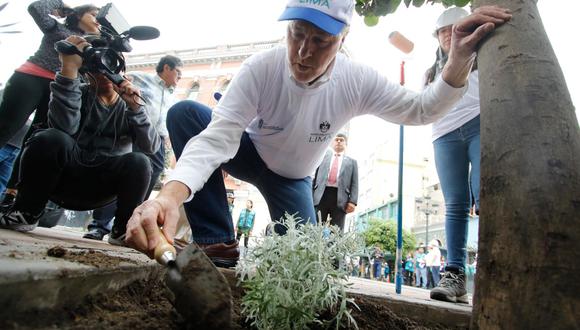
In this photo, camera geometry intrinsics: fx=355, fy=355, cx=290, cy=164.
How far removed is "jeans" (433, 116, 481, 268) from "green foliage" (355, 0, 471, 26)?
0.78 m

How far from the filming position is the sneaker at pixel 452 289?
2166 mm

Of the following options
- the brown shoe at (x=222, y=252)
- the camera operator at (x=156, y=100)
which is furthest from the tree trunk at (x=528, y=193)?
the camera operator at (x=156, y=100)

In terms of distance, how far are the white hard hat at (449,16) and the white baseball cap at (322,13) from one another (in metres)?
1.02

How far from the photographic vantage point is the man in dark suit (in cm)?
471

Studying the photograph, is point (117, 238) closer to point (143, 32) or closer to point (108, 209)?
point (108, 209)

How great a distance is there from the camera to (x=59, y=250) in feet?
3.26

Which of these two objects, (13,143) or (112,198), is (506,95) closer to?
(112,198)

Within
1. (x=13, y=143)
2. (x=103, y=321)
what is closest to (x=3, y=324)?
(x=103, y=321)

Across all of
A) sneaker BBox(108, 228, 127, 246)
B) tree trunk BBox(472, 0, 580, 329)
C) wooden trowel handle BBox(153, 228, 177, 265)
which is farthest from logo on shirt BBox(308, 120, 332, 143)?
sneaker BBox(108, 228, 127, 246)

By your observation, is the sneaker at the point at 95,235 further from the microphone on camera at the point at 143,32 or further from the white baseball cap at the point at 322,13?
the white baseball cap at the point at 322,13

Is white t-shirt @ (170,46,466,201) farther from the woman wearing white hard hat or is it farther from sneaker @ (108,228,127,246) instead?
sneaker @ (108,228,127,246)

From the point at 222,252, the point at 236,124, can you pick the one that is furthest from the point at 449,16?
the point at 222,252

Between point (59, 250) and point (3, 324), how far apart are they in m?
0.37

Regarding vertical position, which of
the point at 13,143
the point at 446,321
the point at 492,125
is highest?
the point at 13,143
